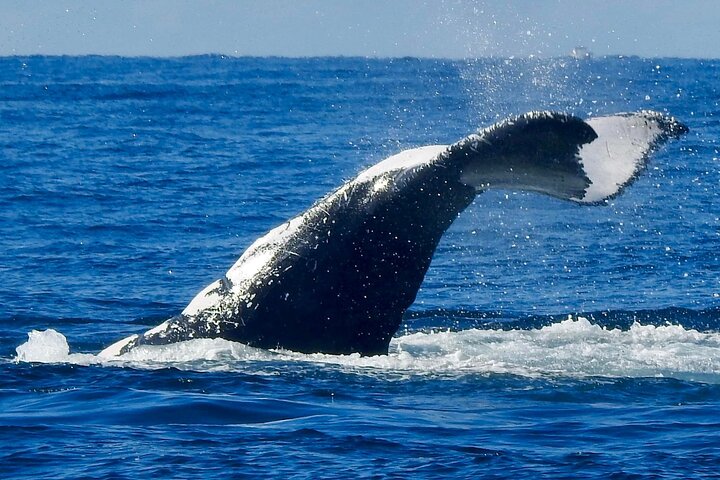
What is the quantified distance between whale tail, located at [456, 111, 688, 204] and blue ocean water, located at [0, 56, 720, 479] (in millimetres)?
1301

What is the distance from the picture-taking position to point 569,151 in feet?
23.1

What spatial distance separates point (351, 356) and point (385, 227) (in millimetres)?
964

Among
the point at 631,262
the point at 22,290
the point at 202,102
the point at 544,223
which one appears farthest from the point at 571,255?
the point at 202,102

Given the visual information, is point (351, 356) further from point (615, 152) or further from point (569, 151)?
point (615, 152)

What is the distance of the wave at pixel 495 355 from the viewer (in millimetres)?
8250

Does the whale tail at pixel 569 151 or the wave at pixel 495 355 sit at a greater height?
the whale tail at pixel 569 151

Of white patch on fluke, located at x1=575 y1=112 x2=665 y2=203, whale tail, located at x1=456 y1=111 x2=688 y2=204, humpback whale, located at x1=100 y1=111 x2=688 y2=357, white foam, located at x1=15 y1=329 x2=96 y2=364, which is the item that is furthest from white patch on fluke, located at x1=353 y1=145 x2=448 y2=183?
white foam, located at x1=15 y1=329 x2=96 y2=364

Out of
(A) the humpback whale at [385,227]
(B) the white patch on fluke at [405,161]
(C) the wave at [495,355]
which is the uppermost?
(B) the white patch on fluke at [405,161]

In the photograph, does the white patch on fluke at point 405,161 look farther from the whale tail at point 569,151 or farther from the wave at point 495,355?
the wave at point 495,355

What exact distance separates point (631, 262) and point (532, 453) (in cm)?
962

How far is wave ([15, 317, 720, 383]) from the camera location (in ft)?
27.1

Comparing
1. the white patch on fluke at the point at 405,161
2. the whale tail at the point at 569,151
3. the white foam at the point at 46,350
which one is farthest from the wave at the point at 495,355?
the whale tail at the point at 569,151

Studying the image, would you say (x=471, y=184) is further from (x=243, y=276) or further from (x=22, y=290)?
(x=22, y=290)

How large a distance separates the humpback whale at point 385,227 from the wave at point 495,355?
0.35 feet
